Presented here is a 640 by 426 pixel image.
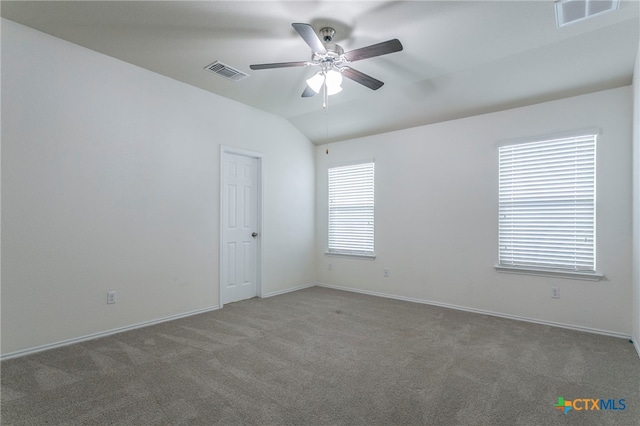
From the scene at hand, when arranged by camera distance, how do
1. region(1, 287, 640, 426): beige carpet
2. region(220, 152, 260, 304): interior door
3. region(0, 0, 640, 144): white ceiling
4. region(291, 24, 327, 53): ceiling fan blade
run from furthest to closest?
1. region(220, 152, 260, 304): interior door
2. region(0, 0, 640, 144): white ceiling
3. region(291, 24, 327, 53): ceiling fan blade
4. region(1, 287, 640, 426): beige carpet

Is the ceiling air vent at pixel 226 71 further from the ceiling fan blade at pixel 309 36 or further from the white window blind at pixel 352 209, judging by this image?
the white window blind at pixel 352 209

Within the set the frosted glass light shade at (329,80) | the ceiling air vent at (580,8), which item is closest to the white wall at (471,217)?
the ceiling air vent at (580,8)

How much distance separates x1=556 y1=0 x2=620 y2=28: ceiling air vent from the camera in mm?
2389

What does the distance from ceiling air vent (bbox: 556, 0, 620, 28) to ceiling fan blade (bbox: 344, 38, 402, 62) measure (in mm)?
1260

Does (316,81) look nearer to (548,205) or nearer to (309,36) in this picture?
(309,36)

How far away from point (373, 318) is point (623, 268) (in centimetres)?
263

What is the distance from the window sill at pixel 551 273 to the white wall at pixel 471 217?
0.19ft

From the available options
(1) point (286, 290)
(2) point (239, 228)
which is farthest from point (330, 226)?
(2) point (239, 228)

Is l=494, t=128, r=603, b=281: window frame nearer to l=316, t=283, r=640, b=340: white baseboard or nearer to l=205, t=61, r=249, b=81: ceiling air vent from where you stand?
l=316, t=283, r=640, b=340: white baseboard

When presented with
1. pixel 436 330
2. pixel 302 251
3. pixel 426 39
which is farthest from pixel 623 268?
pixel 302 251

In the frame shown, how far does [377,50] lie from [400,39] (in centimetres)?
71

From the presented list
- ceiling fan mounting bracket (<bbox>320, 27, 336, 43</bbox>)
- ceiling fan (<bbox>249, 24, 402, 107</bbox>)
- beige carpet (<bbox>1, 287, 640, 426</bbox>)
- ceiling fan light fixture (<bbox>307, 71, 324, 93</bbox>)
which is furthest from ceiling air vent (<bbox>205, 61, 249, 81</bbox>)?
beige carpet (<bbox>1, 287, 640, 426</bbox>)

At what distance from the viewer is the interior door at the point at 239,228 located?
4.59 metres

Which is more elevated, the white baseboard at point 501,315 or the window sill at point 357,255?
the window sill at point 357,255
